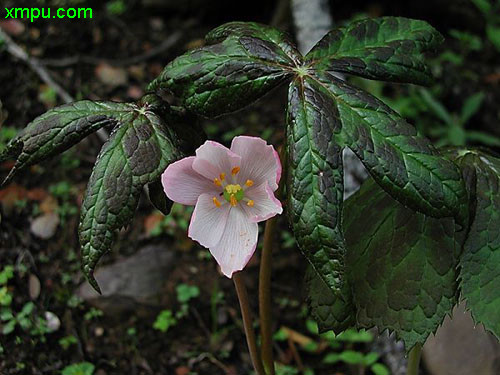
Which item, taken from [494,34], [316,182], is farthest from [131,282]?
[494,34]

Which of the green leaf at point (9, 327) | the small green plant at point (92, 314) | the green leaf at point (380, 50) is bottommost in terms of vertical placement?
the small green plant at point (92, 314)

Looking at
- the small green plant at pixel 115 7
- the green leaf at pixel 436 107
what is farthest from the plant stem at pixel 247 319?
the small green plant at pixel 115 7

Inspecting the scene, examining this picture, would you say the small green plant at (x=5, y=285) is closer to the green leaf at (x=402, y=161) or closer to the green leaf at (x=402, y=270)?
the green leaf at (x=402, y=270)

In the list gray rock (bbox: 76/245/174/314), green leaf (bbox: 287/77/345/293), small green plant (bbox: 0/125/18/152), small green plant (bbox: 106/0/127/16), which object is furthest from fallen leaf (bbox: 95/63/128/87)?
green leaf (bbox: 287/77/345/293)

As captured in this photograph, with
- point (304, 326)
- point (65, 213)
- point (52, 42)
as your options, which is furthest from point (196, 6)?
point (304, 326)

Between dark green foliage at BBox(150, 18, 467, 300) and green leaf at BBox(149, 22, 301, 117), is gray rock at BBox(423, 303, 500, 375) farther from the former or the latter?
green leaf at BBox(149, 22, 301, 117)

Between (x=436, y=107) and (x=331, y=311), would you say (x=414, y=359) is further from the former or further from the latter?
(x=436, y=107)
